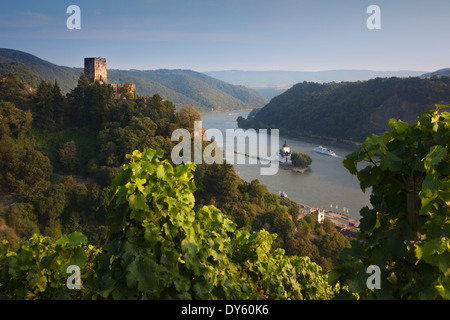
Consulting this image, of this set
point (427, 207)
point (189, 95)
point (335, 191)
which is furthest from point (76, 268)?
point (189, 95)

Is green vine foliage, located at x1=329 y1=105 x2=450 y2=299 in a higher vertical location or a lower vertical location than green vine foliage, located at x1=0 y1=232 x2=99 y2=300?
higher

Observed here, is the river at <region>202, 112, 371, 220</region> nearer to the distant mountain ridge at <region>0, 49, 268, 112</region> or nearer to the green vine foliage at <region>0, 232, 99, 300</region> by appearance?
the green vine foliage at <region>0, 232, 99, 300</region>

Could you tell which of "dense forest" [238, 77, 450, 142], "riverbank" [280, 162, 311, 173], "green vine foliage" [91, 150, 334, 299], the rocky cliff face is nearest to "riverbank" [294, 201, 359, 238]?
"riverbank" [280, 162, 311, 173]

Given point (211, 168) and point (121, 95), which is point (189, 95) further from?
point (211, 168)

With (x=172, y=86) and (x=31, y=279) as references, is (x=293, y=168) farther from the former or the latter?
(x=172, y=86)

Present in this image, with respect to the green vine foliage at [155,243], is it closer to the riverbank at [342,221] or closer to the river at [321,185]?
the riverbank at [342,221]

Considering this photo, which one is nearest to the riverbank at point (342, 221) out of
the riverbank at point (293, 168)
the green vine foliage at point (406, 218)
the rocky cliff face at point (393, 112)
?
the riverbank at point (293, 168)
